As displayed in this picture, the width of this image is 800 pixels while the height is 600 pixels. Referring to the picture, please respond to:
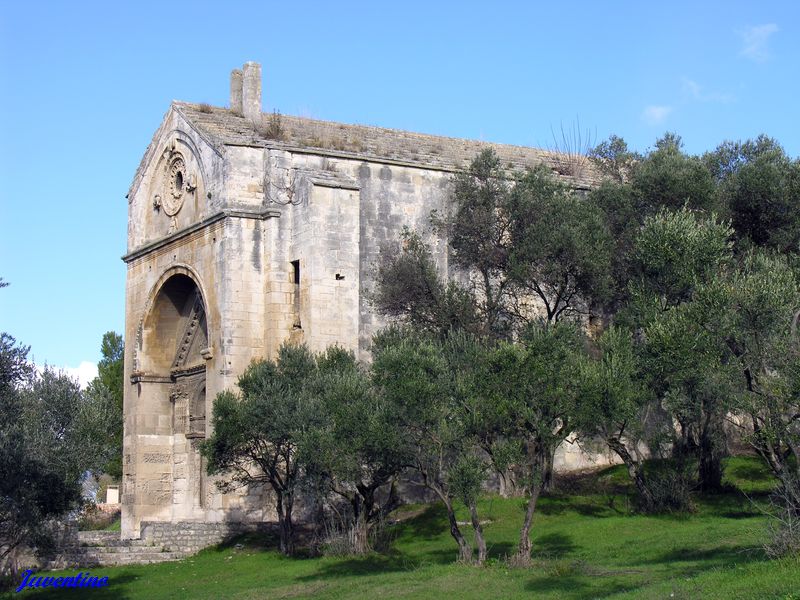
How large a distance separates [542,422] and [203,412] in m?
15.4

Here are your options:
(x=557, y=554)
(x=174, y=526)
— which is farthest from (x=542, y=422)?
(x=174, y=526)

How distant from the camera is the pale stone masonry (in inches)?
1131

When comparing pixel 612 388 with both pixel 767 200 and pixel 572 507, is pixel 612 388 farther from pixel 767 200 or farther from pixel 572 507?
pixel 767 200

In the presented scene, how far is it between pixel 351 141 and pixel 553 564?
15739mm

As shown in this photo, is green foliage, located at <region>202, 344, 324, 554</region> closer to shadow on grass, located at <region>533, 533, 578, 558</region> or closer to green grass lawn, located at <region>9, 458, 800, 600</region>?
green grass lawn, located at <region>9, 458, 800, 600</region>

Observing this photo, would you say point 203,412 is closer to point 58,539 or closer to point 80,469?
point 58,539

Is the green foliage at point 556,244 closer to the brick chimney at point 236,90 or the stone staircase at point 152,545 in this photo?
the stone staircase at point 152,545

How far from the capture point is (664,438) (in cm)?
2519

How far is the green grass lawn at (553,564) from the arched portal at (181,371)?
616 centimetres

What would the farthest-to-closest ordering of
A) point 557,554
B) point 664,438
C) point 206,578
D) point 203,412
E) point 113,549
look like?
point 203,412 → point 113,549 → point 664,438 → point 206,578 → point 557,554

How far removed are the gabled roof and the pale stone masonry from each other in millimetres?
63

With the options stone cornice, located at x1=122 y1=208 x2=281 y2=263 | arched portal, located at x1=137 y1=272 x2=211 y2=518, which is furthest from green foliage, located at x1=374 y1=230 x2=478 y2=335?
arched portal, located at x1=137 y1=272 x2=211 y2=518

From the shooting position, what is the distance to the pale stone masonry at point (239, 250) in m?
28.7

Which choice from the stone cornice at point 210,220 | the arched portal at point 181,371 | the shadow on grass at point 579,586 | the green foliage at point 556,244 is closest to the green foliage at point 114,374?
the arched portal at point 181,371
